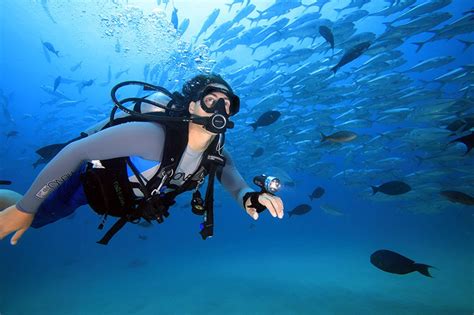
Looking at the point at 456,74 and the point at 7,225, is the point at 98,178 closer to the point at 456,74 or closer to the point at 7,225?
the point at 7,225

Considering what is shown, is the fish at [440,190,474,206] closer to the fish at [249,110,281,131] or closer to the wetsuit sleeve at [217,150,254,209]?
the fish at [249,110,281,131]

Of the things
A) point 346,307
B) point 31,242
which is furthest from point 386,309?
point 31,242

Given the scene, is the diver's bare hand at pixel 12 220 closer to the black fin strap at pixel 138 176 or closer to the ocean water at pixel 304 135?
the black fin strap at pixel 138 176

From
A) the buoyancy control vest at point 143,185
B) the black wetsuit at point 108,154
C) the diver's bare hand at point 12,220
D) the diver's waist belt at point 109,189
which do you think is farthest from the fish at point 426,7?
the diver's bare hand at point 12,220

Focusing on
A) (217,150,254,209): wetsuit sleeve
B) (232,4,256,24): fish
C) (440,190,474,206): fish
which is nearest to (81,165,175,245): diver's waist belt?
(217,150,254,209): wetsuit sleeve

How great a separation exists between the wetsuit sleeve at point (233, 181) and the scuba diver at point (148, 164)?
0.01 meters

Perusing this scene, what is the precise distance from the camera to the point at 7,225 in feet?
7.22

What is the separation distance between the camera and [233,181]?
10.2 ft

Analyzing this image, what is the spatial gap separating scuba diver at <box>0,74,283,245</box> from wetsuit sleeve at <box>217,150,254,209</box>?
13mm

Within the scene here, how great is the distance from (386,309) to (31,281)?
23526 millimetres

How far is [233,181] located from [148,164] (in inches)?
37.5

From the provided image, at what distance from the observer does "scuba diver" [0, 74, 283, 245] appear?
224 centimetres

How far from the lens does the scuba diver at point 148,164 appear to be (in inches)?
88.0

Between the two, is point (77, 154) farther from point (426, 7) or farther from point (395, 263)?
point (426, 7)
